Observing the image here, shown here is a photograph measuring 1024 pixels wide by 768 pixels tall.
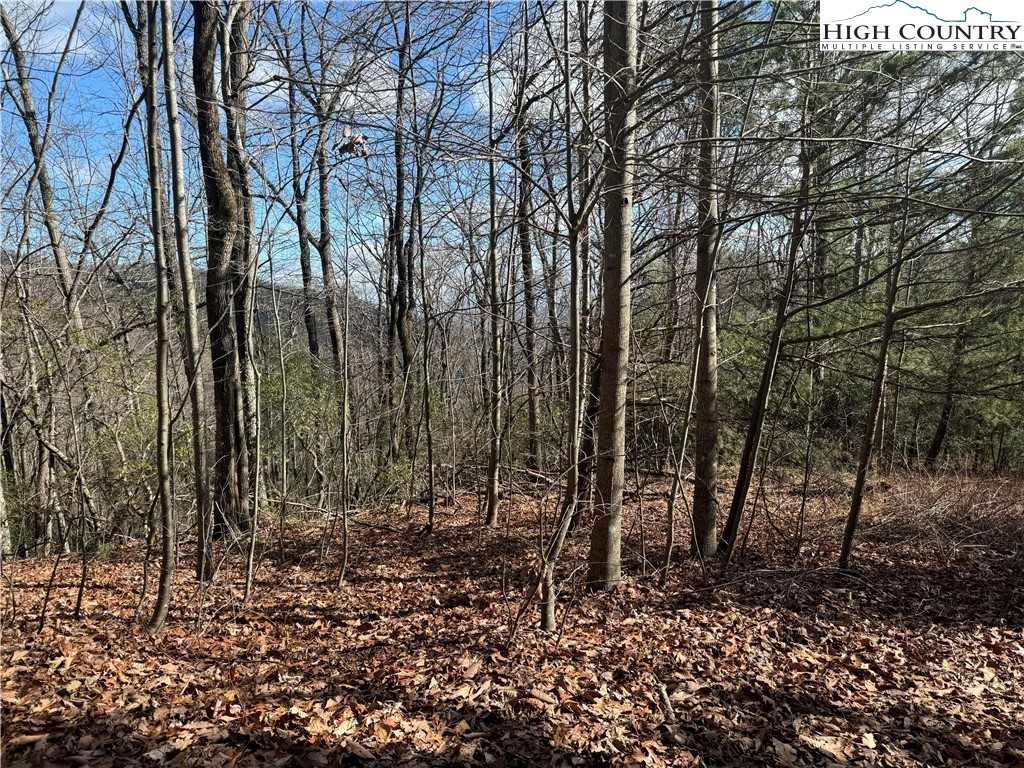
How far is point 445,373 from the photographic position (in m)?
12.2

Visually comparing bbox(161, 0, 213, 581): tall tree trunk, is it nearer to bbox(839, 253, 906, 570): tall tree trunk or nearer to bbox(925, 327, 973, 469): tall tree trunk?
bbox(839, 253, 906, 570): tall tree trunk

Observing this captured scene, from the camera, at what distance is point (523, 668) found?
361 centimetres

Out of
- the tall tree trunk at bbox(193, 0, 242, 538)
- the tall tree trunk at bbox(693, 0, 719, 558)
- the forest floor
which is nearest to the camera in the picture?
the forest floor

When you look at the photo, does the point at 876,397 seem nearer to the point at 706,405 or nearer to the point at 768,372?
the point at 768,372

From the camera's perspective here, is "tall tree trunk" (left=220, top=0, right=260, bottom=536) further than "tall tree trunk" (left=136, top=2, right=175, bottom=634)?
Yes

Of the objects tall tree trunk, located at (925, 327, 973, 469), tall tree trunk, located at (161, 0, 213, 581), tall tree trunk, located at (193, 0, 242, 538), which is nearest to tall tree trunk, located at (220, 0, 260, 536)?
tall tree trunk, located at (193, 0, 242, 538)

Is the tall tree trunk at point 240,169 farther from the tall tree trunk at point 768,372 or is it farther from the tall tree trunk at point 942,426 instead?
the tall tree trunk at point 942,426

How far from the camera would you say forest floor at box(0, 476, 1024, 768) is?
280cm

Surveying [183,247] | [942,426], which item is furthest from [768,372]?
[942,426]

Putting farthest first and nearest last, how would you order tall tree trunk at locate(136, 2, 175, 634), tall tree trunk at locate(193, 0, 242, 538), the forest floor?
tall tree trunk at locate(193, 0, 242, 538) < tall tree trunk at locate(136, 2, 175, 634) < the forest floor

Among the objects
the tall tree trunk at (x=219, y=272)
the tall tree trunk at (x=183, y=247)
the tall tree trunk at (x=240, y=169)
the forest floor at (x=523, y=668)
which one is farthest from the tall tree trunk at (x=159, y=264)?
the tall tree trunk at (x=219, y=272)

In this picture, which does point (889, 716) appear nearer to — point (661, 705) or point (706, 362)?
point (661, 705)

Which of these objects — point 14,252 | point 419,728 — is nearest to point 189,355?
point 419,728

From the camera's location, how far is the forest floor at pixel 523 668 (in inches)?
110
